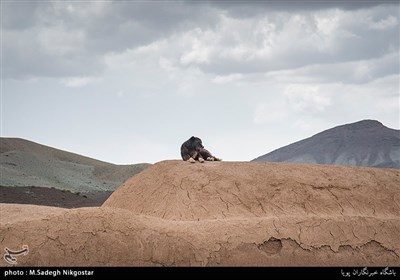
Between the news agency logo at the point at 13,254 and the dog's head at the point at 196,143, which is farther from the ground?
the dog's head at the point at 196,143

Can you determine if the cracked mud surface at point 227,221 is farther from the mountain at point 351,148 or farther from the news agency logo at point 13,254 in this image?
the mountain at point 351,148

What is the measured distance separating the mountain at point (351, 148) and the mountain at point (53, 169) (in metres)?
42.6

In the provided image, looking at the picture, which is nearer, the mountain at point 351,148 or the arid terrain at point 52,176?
the arid terrain at point 52,176

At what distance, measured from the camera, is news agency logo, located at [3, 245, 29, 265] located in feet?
36.7

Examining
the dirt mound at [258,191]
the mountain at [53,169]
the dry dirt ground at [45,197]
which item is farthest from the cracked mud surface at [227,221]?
the mountain at [53,169]

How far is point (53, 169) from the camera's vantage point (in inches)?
2293

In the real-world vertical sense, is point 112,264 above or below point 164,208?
below

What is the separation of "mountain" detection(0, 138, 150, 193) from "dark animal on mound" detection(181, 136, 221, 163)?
32.5 m

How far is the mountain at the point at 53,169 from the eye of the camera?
51.0m

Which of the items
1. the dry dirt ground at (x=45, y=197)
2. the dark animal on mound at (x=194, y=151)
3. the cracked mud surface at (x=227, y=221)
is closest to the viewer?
the cracked mud surface at (x=227, y=221)

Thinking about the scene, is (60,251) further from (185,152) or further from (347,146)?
(347,146)
